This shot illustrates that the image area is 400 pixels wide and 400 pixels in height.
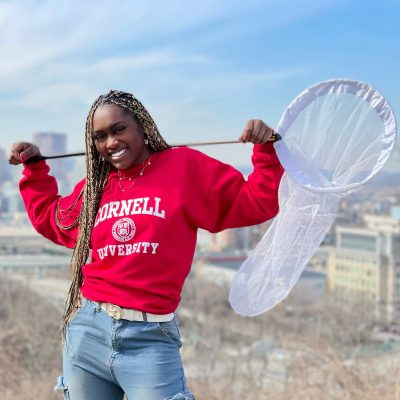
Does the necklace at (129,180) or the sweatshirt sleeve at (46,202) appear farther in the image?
the sweatshirt sleeve at (46,202)

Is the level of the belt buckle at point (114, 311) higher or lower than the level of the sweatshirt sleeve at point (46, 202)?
lower

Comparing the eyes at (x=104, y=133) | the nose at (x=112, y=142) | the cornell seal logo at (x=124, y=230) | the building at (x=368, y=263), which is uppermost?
the eyes at (x=104, y=133)

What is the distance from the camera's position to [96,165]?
184 centimetres

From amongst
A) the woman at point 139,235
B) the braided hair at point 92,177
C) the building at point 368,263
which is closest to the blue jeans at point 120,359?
the woman at point 139,235

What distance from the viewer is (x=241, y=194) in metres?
1.70

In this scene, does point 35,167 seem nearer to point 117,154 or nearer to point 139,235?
point 117,154

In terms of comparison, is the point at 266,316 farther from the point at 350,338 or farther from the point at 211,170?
the point at 211,170

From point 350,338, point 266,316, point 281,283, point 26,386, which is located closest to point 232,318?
point 266,316

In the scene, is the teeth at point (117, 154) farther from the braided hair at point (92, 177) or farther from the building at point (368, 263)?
the building at point (368, 263)

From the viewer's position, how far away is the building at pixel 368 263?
3852 centimetres

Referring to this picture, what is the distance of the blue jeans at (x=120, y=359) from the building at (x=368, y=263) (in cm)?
3495

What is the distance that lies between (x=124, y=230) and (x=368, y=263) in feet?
134

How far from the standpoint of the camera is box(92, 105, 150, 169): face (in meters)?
1.73

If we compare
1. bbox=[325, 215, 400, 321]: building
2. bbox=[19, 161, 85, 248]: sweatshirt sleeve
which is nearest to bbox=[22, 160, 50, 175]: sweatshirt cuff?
bbox=[19, 161, 85, 248]: sweatshirt sleeve
